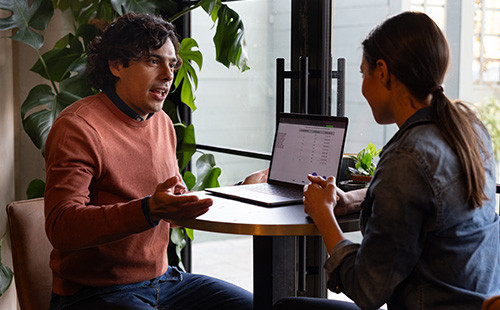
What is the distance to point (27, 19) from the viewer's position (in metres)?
3.05

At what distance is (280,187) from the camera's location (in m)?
→ 2.14

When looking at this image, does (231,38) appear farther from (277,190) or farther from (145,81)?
(277,190)

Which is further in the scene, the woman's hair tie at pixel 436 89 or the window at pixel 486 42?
the window at pixel 486 42

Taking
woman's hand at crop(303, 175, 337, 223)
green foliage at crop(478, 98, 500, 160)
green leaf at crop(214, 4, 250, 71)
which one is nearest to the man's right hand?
woman's hand at crop(303, 175, 337, 223)

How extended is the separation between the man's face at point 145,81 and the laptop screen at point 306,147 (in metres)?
0.43

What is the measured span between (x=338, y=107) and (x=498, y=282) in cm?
128

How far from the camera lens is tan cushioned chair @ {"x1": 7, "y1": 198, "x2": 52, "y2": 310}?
2.12m

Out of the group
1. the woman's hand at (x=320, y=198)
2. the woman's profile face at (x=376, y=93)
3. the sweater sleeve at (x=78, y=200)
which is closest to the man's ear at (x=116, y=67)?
the sweater sleeve at (x=78, y=200)

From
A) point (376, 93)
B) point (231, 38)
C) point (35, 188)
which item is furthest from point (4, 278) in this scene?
point (376, 93)

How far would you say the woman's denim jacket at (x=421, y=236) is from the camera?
1276 millimetres

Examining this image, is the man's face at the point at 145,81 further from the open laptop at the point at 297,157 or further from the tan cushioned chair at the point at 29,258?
the tan cushioned chair at the point at 29,258

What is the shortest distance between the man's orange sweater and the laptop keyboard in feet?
1.05

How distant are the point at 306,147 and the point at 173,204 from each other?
2.05 feet

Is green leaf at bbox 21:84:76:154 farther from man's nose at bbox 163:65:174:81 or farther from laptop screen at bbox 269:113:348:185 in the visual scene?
laptop screen at bbox 269:113:348:185
